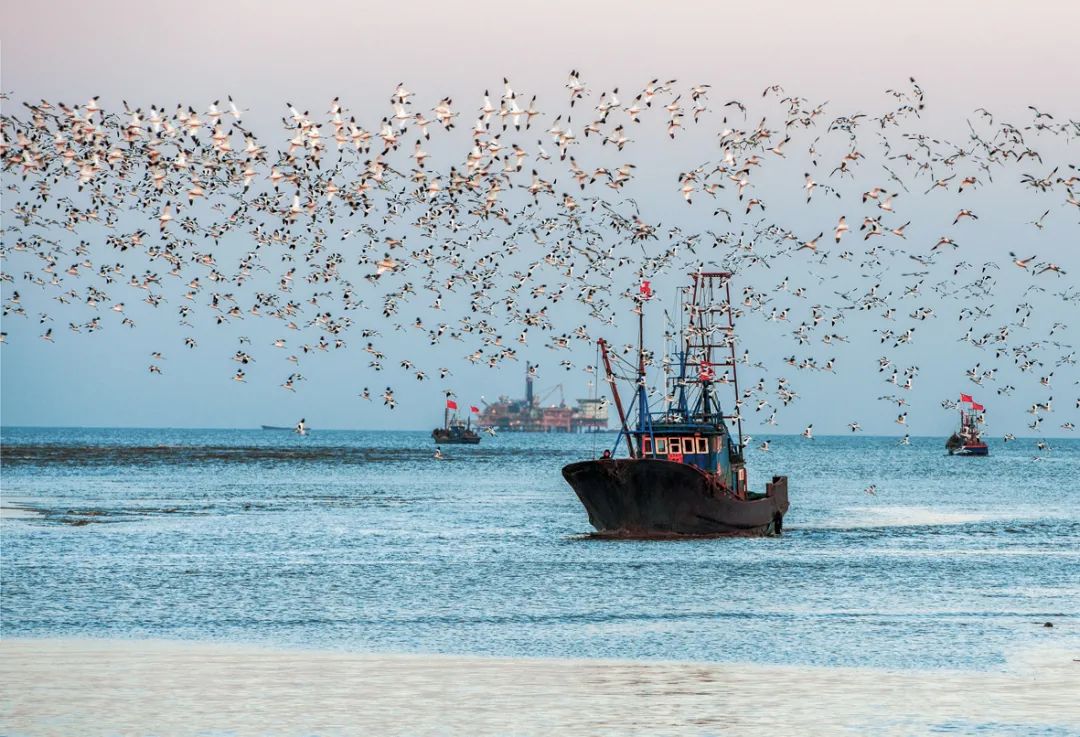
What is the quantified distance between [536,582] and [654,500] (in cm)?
1586

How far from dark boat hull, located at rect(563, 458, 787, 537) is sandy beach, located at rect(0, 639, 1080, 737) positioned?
1323 inches

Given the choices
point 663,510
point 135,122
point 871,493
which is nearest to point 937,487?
point 871,493

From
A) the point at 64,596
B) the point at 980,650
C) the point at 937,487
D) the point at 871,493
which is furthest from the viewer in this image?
the point at 937,487

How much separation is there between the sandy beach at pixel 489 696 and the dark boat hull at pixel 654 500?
110ft

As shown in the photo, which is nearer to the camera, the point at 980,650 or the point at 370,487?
the point at 980,650

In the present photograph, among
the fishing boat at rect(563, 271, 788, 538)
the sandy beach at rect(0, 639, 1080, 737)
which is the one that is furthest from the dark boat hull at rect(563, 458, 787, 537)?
the sandy beach at rect(0, 639, 1080, 737)

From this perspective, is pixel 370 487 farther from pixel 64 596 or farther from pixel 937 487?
pixel 64 596

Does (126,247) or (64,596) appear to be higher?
(126,247)

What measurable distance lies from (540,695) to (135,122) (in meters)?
16.5

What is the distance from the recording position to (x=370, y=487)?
14400 centimetres

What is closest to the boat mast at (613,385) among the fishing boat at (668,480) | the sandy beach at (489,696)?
the fishing boat at (668,480)

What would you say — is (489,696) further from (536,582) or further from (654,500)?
(654,500)

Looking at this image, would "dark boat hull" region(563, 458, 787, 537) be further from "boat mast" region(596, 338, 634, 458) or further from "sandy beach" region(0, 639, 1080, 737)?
"sandy beach" region(0, 639, 1080, 737)

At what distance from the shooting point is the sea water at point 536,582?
39594 mm
